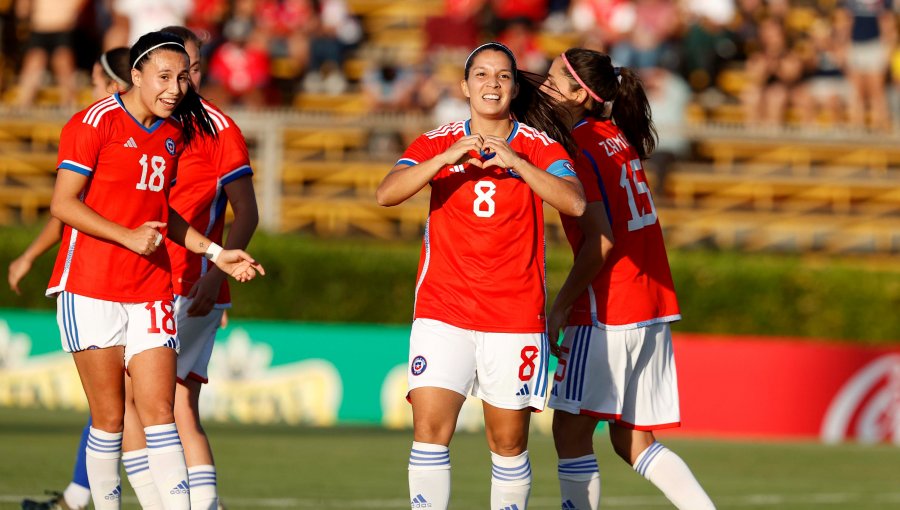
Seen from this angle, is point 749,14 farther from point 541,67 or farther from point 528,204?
point 528,204

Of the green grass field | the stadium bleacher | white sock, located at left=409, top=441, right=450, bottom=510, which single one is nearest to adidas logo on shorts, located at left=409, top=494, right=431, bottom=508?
white sock, located at left=409, top=441, right=450, bottom=510

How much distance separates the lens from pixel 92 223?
6.57m

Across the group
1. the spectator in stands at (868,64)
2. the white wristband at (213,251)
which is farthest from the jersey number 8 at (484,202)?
the spectator in stands at (868,64)

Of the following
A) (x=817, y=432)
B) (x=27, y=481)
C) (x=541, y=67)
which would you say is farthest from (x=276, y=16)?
(x=27, y=481)

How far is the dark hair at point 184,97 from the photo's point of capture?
6.77 m

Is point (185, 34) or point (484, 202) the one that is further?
point (185, 34)

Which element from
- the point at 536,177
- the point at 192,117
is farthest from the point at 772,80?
the point at 536,177

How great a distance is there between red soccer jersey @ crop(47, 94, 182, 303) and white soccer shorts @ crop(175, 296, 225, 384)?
0.79 metres

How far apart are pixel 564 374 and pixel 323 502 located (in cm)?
302

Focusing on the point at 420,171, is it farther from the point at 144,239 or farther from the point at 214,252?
the point at 144,239

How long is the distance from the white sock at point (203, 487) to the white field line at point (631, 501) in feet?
5.84

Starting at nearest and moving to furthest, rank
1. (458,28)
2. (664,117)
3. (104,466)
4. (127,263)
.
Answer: (127,263), (104,466), (664,117), (458,28)

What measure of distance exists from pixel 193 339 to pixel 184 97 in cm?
134

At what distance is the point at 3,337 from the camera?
640 inches
